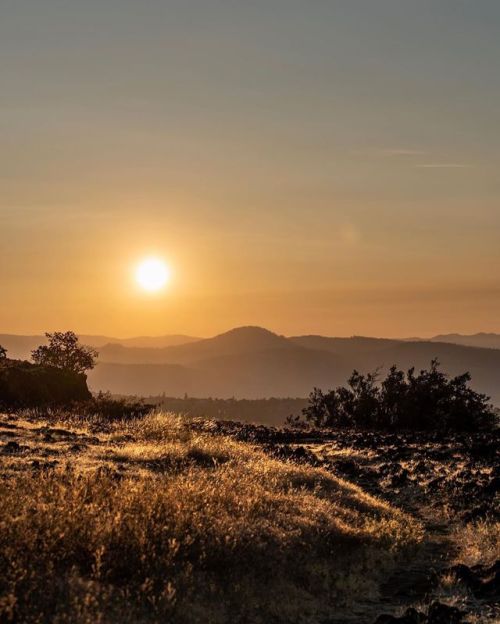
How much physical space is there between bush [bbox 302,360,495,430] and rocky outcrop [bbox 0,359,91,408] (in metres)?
15.4

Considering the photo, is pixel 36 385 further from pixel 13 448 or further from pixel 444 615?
pixel 444 615

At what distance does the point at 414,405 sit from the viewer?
46406 millimetres

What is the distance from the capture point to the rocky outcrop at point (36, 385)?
38250 mm

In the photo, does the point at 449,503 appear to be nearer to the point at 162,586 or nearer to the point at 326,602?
the point at 326,602

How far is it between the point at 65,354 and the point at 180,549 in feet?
142

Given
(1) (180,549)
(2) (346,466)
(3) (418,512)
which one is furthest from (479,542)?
(2) (346,466)

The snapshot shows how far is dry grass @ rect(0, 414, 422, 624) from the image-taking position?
29.4 ft

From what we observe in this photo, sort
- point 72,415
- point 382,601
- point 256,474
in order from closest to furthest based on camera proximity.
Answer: point 382,601 < point 256,474 < point 72,415

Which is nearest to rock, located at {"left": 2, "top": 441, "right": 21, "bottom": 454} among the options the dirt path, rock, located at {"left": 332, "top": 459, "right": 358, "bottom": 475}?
the dirt path

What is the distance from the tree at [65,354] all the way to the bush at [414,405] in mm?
16542

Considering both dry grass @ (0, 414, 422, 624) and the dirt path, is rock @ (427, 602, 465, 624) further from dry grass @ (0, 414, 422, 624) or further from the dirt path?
dry grass @ (0, 414, 422, 624)

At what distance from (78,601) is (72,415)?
2570 cm

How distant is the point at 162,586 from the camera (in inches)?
380

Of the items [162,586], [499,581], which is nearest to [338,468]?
[499,581]
